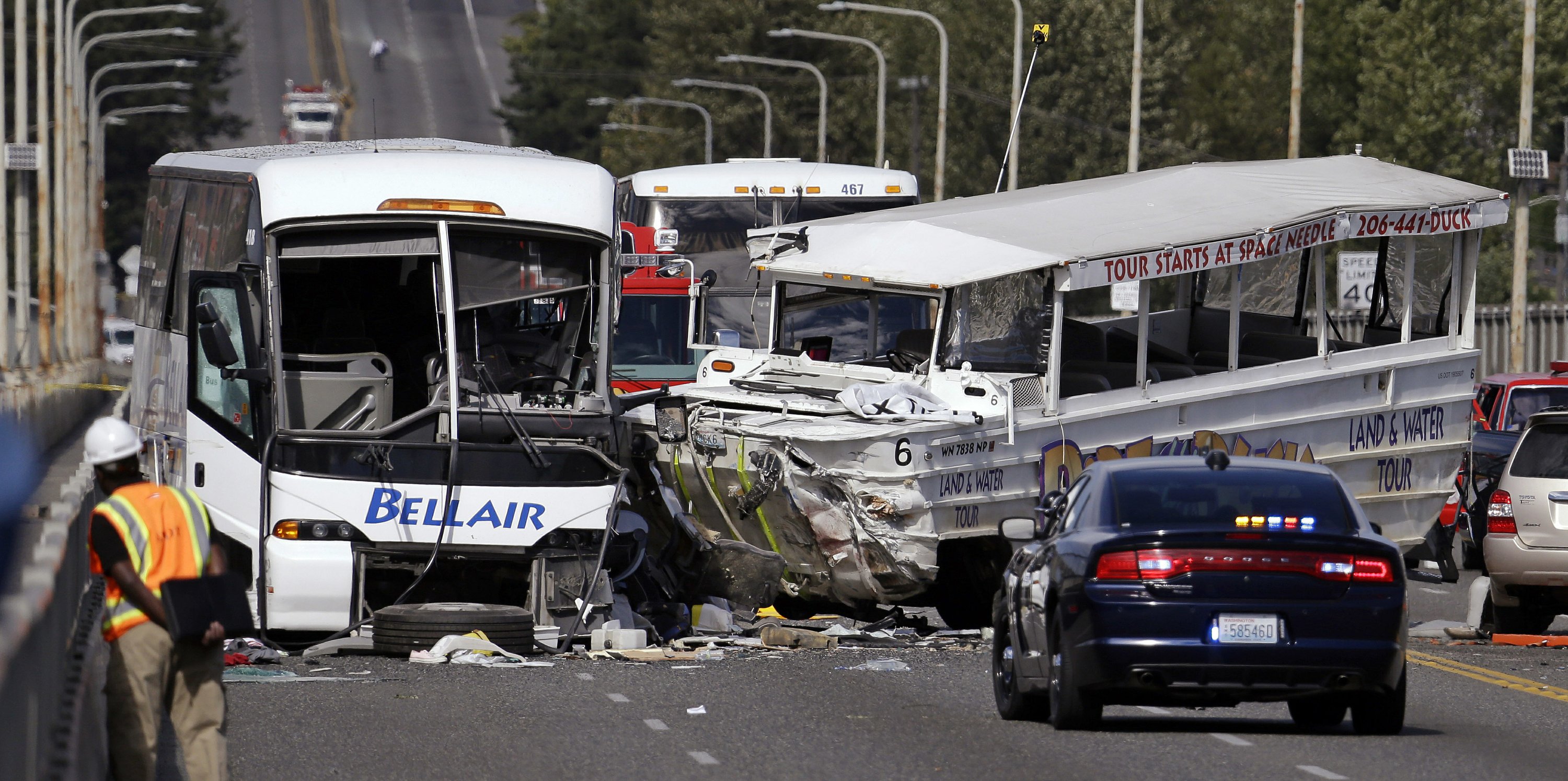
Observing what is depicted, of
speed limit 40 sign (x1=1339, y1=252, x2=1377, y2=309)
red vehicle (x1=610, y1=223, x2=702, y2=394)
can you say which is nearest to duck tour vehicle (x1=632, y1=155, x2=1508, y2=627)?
red vehicle (x1=610, y1=223, x2=702, y2=394)

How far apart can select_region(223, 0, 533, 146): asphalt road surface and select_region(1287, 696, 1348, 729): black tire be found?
285ft

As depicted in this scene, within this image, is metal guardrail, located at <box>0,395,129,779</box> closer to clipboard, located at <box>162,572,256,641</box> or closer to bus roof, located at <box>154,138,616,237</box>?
clipboard, located at <box>162,572,256,641</box>

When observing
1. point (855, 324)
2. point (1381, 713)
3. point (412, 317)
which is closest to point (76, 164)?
point (855, 324)

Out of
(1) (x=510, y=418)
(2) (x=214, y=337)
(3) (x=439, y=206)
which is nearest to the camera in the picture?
(2) (x=214, y=337)

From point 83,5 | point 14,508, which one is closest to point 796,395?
point 14,508

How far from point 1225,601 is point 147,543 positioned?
16.6 ft

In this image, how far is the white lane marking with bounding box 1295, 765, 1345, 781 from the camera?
32.9 ft

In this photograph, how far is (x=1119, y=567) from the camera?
11000 mm

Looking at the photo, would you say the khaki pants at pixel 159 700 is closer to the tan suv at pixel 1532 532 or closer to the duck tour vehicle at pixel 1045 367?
the duck tour vehicle at pixel 1045 367

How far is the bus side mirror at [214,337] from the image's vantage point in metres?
15.0

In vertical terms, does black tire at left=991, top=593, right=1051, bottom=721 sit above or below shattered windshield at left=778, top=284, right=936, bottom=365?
below

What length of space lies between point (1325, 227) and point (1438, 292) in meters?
1.55

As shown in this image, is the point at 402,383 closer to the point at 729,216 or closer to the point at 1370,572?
the point at 1370,572

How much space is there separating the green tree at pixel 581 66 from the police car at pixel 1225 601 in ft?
350
